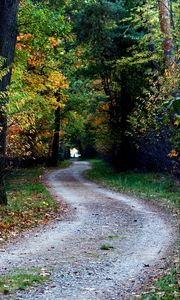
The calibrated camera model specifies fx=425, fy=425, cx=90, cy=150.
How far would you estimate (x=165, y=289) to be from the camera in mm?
6121

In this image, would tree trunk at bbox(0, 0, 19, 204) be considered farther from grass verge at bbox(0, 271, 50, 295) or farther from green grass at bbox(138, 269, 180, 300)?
green grass at bbox(138, 269, 180, 300)

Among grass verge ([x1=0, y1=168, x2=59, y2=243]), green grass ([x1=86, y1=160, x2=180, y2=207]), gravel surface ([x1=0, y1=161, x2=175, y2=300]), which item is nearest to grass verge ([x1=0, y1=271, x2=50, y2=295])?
gravel surface ([x1=0, y1=161, x2=175, y2=300])

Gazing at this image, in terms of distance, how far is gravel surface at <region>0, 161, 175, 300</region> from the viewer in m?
6.40

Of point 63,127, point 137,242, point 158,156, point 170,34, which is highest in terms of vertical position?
point 170,34

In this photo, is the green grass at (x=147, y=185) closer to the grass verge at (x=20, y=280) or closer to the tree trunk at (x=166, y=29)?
the tree trunk at (x=166, y=29)

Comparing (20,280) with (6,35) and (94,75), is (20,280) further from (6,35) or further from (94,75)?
(94,75)

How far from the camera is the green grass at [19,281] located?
6225mm

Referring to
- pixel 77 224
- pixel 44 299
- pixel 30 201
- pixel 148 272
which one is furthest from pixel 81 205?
pixel 44 299

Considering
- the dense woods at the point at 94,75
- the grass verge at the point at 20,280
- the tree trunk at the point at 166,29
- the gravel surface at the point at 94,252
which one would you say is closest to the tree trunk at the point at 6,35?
the dense woods at the point at 94,75

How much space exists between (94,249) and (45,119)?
22382 mm

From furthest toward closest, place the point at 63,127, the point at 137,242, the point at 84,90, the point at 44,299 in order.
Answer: the point at 63,127 → the point at 84,90 → the point at 137,242 → the point at 44,299

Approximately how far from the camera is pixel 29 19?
13.9 m

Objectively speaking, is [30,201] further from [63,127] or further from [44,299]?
[63,127]

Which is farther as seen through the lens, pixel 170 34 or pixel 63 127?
pixel 63 127
